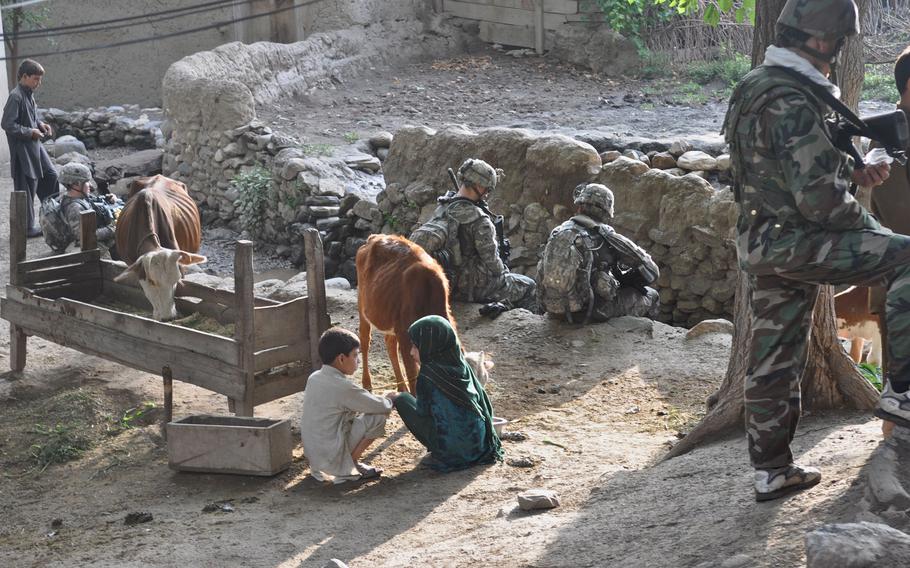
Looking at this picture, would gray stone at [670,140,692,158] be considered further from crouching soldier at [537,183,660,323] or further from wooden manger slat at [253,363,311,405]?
wooden manger slat at [253,363,311,405]

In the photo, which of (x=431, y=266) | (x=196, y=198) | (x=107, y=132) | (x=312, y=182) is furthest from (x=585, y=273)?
(x=107, y=132)

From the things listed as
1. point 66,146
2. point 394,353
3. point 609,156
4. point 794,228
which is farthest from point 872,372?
point 66,146

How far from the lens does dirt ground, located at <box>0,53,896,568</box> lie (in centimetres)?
445

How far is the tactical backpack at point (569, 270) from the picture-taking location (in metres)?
8.73

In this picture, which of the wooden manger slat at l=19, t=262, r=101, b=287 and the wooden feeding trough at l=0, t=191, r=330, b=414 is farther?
the wooden manger slat at l=19, t=262, r=101, b=287

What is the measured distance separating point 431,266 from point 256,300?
1504 mm

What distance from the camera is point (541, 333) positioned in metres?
9.02

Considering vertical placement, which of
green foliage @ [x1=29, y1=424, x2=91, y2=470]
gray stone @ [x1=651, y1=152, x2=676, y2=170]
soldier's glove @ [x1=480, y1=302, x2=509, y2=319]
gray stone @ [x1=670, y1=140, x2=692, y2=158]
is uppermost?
gray stone @ [x1=670, y1=140, x2=692, y2=158]

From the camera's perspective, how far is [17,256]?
344 inches

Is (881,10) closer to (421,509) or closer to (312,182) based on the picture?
(312,182)

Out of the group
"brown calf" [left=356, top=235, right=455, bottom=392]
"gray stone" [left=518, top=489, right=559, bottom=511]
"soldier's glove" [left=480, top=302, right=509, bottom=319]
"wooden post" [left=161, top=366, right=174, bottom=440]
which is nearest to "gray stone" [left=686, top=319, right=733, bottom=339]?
"soldier's glove" [left=480, top=302, right=509, bottom=319]

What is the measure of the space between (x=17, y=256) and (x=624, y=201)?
5783 mm

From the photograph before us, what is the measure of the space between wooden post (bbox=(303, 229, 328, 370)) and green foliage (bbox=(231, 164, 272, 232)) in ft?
25.9

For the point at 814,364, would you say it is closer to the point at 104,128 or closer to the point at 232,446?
the point at 232,446
